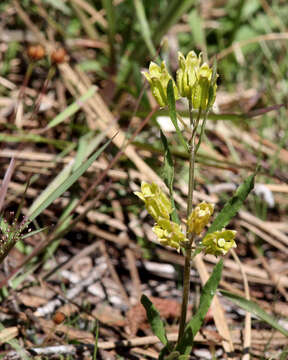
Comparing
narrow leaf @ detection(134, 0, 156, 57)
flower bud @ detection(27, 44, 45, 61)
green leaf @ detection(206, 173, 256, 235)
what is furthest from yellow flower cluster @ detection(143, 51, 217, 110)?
narrow leaf @ detection(134, 0, 156, 57)

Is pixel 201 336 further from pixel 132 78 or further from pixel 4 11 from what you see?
pixel 4 11

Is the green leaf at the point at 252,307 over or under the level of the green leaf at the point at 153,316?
under

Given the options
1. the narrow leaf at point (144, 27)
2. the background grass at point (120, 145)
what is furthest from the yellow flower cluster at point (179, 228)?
the narrow leaf at point (144, 27)

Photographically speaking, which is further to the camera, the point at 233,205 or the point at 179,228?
the point at 233,205

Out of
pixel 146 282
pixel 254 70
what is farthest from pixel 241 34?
pixel 146 282

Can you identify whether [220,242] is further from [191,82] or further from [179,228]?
[191,82]

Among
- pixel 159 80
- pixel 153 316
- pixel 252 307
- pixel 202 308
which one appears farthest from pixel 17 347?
pixel 159 80

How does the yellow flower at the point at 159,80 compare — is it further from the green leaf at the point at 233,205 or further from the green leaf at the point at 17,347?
the green leaf at the point at 17,347
